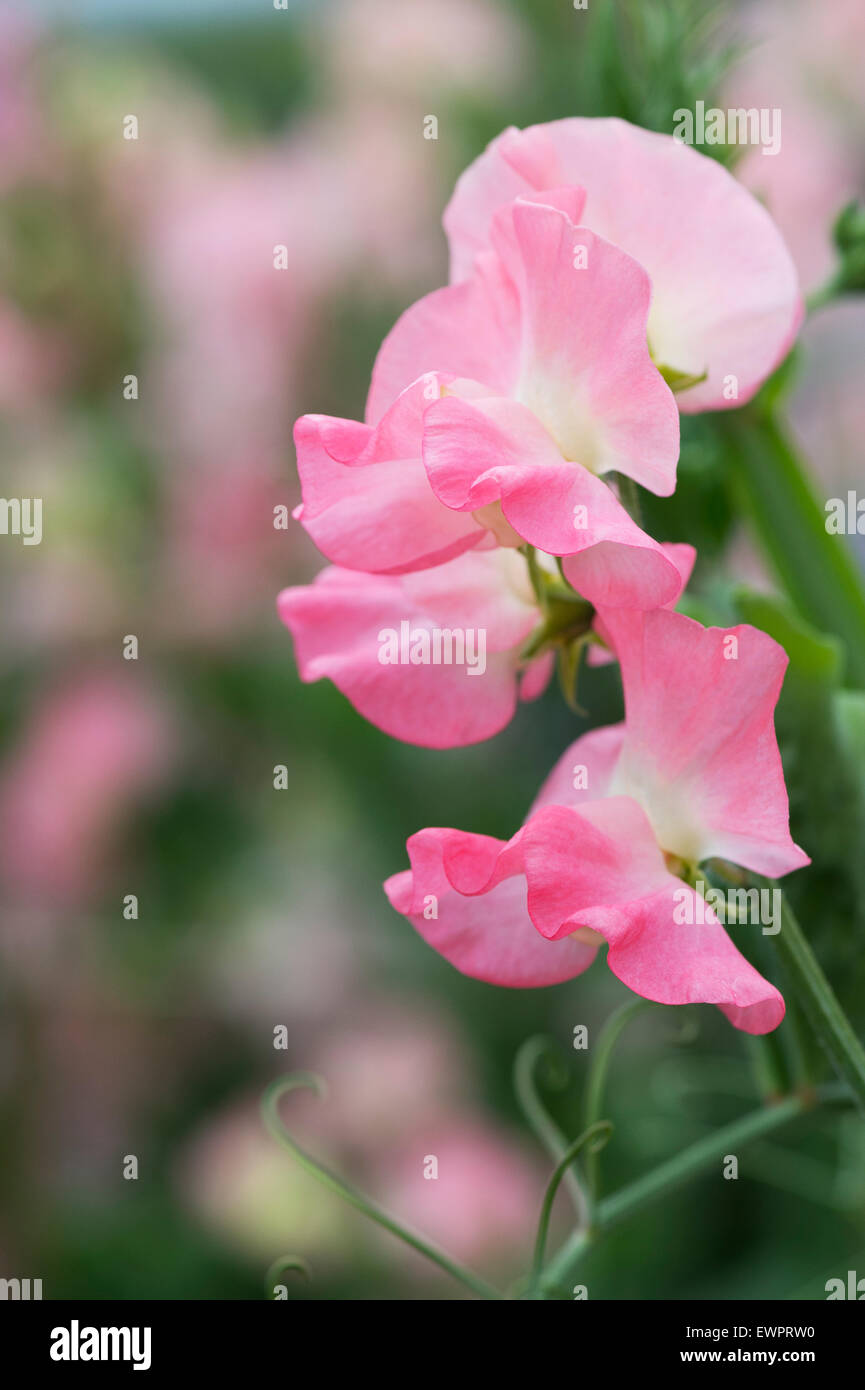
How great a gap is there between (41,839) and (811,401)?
1.94 ft

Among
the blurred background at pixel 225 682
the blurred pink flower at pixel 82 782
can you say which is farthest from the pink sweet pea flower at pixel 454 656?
the blurred pink flower at pixel 82 782

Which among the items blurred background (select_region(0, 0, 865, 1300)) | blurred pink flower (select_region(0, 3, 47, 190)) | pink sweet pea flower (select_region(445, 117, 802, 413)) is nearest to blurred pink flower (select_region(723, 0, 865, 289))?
blurred background (select_region(0, 0, 865, 1300))

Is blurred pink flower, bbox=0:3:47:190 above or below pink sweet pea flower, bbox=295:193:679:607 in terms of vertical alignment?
above

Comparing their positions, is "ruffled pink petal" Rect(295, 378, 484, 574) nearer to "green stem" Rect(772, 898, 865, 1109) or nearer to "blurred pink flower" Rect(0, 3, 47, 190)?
"green stem" Rect(772, 898, 865, 1109)

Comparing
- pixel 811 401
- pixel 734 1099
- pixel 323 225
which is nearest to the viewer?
pixel 734 1099

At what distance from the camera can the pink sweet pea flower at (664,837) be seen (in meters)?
0.18

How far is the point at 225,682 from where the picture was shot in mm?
878

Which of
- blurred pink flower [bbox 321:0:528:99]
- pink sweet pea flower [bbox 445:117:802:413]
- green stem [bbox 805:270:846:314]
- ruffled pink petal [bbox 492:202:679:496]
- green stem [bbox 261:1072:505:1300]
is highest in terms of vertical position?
blurred pink flower [bbox 321:0:528:99]

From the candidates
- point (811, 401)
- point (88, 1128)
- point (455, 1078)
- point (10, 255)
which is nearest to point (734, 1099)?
point (455, 1078)

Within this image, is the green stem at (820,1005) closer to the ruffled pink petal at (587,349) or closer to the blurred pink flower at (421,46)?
the ruffled pink petal at (587,349)

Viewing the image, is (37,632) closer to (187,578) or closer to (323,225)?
(187,578)

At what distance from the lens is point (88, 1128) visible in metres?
0.84

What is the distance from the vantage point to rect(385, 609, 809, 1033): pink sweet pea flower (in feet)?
0.60

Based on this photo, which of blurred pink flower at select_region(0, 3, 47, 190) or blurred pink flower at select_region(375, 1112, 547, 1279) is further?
blurred pink flower at select_region(0, 3, 47, 190)
